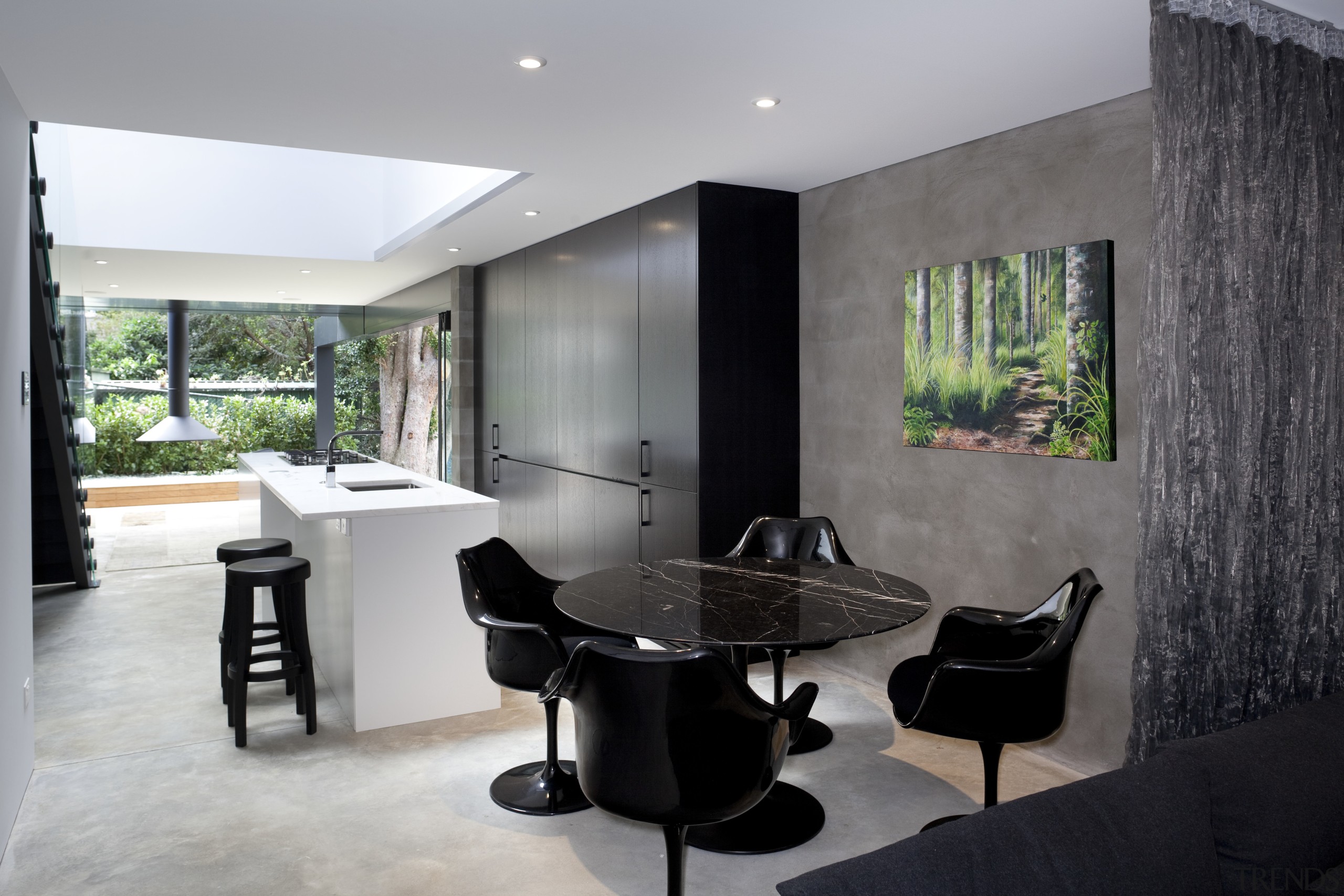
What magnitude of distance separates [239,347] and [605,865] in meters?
15.0

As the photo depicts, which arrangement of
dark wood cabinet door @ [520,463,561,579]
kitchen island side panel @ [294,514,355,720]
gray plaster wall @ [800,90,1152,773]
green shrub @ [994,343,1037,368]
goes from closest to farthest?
gray plaster wall @ [800,90,1152,773] → green shrub @ [994,343,1037,368] → kitchen island side panel @ [294,514,355,720] → dark wood cabinet door @ [520,463,561,579]

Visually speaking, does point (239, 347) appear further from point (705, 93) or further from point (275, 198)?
point (705, 93)

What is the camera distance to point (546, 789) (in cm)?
317

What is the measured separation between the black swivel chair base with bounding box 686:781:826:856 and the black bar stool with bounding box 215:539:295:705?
221 centimetres

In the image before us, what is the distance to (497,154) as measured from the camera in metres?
3.97

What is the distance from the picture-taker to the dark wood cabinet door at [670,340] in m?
4.57

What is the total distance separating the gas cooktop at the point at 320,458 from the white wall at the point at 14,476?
3108mm

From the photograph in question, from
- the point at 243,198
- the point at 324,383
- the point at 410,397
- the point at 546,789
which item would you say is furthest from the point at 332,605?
the point at 324,383

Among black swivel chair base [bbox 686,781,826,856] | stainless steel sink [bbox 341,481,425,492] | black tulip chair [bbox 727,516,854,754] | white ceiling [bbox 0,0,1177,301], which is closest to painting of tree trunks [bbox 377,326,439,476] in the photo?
stainless steel sink [bbox 341,481,425,492]

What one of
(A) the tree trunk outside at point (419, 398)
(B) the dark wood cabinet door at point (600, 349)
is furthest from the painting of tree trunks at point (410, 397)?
(B) the dark wood cabinet door at point (600, 349)

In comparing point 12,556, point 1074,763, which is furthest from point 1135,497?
point 12,556

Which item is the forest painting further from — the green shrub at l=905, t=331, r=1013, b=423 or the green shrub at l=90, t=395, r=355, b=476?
the green shrub at l=90, t=395, r=355, b=476

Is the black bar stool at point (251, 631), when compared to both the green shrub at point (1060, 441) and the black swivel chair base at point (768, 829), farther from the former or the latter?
the green shrub at point (1060, 441)

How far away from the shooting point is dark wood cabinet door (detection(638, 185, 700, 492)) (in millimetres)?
4574
